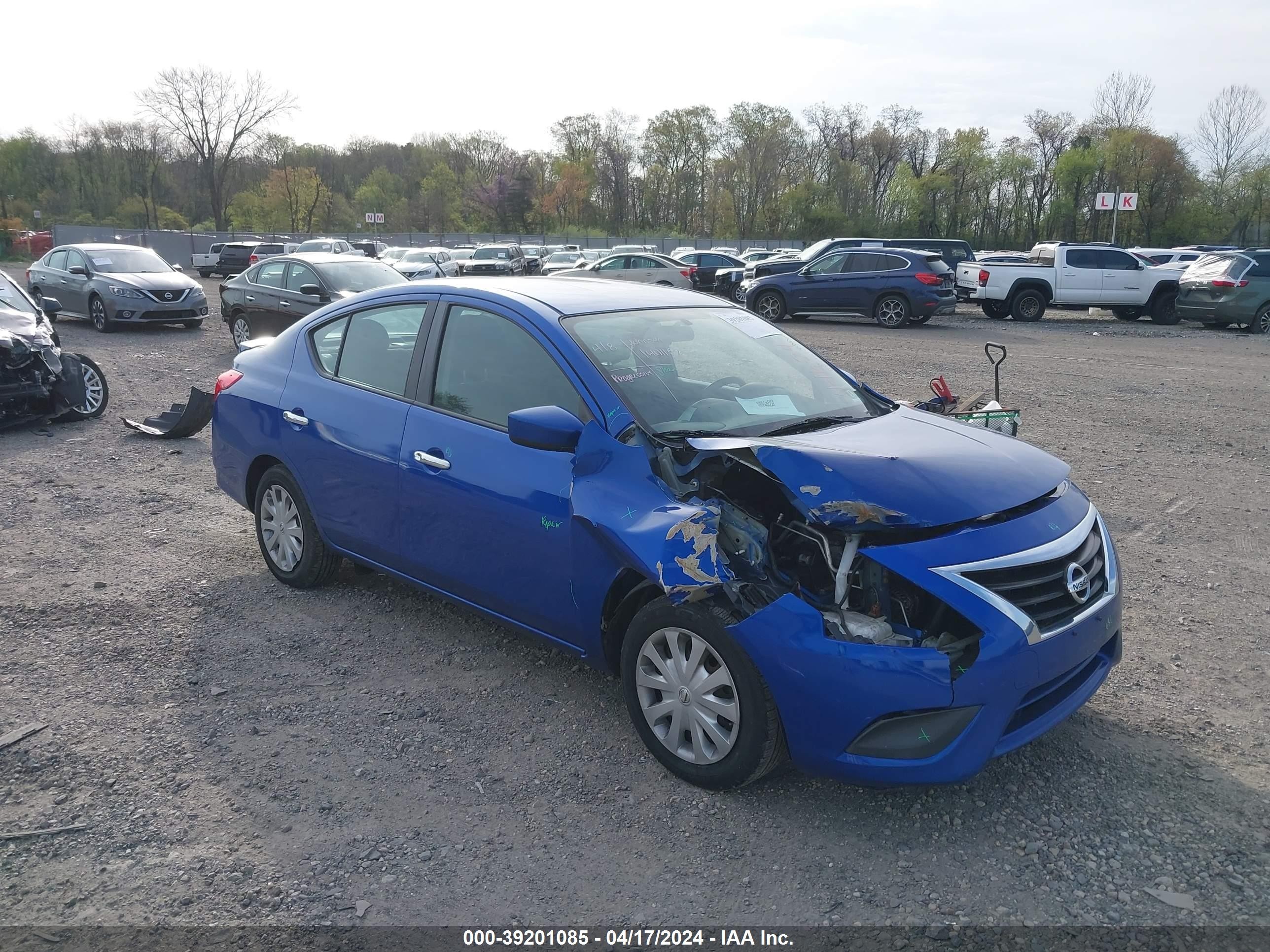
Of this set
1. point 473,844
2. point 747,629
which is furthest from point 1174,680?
point 473,844

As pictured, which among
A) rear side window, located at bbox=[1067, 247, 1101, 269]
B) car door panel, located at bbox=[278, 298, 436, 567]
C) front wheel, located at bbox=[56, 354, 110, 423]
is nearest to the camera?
car door panel, located at bbox=[278, 298, 436, 567]

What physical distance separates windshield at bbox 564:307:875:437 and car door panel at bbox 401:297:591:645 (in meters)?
0.24

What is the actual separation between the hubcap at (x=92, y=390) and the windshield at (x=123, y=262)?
904cm

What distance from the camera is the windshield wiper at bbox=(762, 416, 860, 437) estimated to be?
3.80 metres

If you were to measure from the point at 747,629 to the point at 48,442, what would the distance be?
8482 mm

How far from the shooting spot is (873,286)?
21.3m

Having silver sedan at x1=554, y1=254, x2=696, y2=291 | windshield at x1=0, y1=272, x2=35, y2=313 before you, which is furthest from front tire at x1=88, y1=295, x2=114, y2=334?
silver sedan at x1=554, y1=254, x2=696, y2=291

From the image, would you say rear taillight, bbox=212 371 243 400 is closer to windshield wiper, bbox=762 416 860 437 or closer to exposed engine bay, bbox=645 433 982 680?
exposed engine bay, bbox=645 433 982 680

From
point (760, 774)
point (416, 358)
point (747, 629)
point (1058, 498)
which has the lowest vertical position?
point (760, 774)

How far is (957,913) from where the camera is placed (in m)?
2.78

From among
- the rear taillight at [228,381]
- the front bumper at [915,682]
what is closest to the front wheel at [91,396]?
the rear taillight at [228,381]

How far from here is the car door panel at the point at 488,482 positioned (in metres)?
3.73

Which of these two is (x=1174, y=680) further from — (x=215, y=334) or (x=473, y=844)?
(x=215, y=334)

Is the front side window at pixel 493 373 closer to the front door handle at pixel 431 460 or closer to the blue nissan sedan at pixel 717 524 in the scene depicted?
the blue nissan sedan at pixel 717 524
